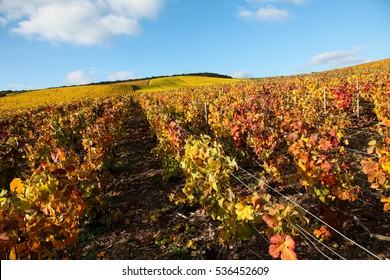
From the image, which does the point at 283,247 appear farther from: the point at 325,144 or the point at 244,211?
the point at 325,144

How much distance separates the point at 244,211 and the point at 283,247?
0.59 meters

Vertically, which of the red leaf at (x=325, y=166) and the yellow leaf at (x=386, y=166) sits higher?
the yellow leaf at (x=386, y=166)

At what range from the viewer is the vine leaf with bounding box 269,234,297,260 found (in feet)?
7.22

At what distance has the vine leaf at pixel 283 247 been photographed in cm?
220

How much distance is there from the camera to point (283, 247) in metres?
2.25

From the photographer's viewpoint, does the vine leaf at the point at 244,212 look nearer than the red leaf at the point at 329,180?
Yes

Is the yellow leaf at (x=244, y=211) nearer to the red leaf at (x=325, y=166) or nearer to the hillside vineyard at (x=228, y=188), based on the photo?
the hillside vineyard at (x=228, y=188)

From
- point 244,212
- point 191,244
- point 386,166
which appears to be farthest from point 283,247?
point 191,244

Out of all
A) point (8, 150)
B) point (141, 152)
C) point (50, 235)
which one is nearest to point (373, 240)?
point (50, 235)

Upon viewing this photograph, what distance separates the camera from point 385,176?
339 centimetres

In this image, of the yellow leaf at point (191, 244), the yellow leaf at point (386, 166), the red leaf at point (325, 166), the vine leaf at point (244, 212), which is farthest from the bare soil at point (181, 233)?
the vine leaf at point (244, 212)

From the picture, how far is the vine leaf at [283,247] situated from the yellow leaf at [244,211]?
464mm


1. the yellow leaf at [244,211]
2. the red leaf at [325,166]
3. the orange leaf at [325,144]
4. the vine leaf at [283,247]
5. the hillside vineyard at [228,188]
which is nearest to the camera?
the vine leaf at [283,247]
